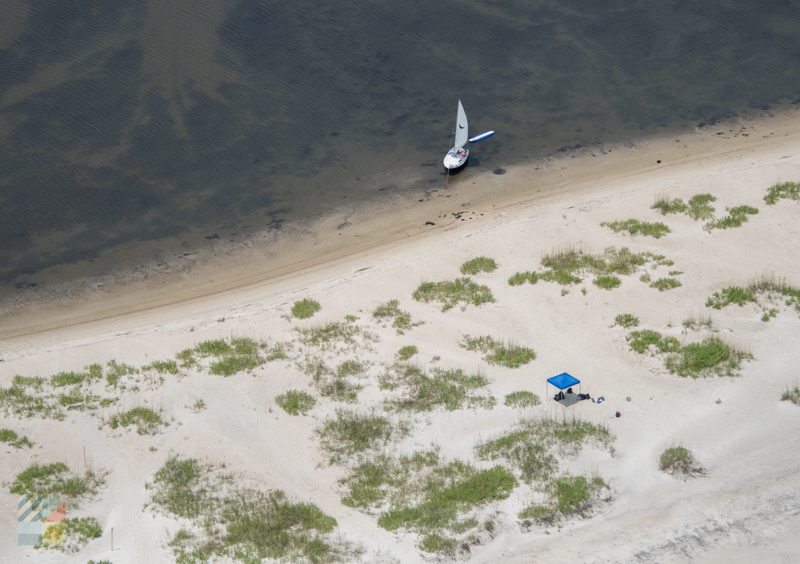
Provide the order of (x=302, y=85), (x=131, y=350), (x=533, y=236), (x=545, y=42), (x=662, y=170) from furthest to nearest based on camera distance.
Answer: (x=545, y=42)
(x=302, y=85)
(x=662, y=170)
(x=533, y=236)
(x=131, y=350)

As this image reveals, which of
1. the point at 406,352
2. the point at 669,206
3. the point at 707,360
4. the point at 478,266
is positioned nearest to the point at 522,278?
the point at 478,266

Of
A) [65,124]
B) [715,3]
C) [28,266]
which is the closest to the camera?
[28,266]

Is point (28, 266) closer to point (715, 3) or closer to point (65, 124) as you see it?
point (65, 124)

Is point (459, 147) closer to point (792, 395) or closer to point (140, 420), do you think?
point (792, 395)

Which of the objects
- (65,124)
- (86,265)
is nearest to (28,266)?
A: (86,265)

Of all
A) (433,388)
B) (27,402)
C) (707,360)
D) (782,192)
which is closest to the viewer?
(707,360)
